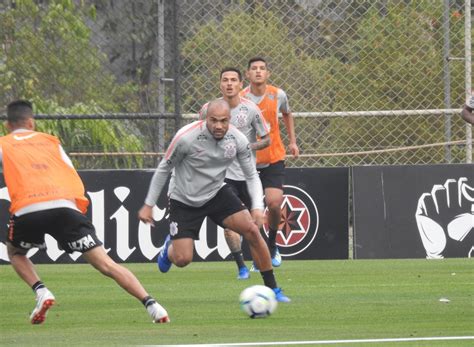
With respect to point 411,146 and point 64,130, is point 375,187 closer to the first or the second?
point 411,146

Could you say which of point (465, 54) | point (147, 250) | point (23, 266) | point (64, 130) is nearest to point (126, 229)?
point (147, 250)

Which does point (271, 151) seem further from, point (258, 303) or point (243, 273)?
point (258, 303)

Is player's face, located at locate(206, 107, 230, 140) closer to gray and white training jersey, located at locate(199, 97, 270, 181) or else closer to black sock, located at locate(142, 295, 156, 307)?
black sock, located at locate(142, 295, 156, 307)

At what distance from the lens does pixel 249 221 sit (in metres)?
12.5

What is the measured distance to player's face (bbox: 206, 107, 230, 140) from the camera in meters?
12.2

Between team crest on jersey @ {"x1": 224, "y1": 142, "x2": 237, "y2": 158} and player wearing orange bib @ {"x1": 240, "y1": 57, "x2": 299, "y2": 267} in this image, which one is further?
player wearing orange bib @ {"x1": 240, "y1": 57, "x2": 299, "y2": 267}

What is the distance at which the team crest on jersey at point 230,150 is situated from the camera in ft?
41.0

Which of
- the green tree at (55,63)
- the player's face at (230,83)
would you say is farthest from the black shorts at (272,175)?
the green tree at (55,63)

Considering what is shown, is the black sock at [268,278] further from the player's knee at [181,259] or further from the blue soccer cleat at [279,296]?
the player's knee at [181,259]

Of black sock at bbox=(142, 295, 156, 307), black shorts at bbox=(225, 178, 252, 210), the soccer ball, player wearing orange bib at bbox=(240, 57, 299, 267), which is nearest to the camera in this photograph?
black sock at bbox=(142, 295, 156, 307)

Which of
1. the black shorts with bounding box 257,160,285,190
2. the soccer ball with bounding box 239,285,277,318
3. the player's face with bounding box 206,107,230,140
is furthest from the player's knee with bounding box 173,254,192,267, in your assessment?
the black shorts with bounding box 257,160,285,190

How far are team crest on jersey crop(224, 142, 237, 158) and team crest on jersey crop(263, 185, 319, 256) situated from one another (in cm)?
522

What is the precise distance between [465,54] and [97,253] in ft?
28.0

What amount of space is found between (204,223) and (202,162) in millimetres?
4854
